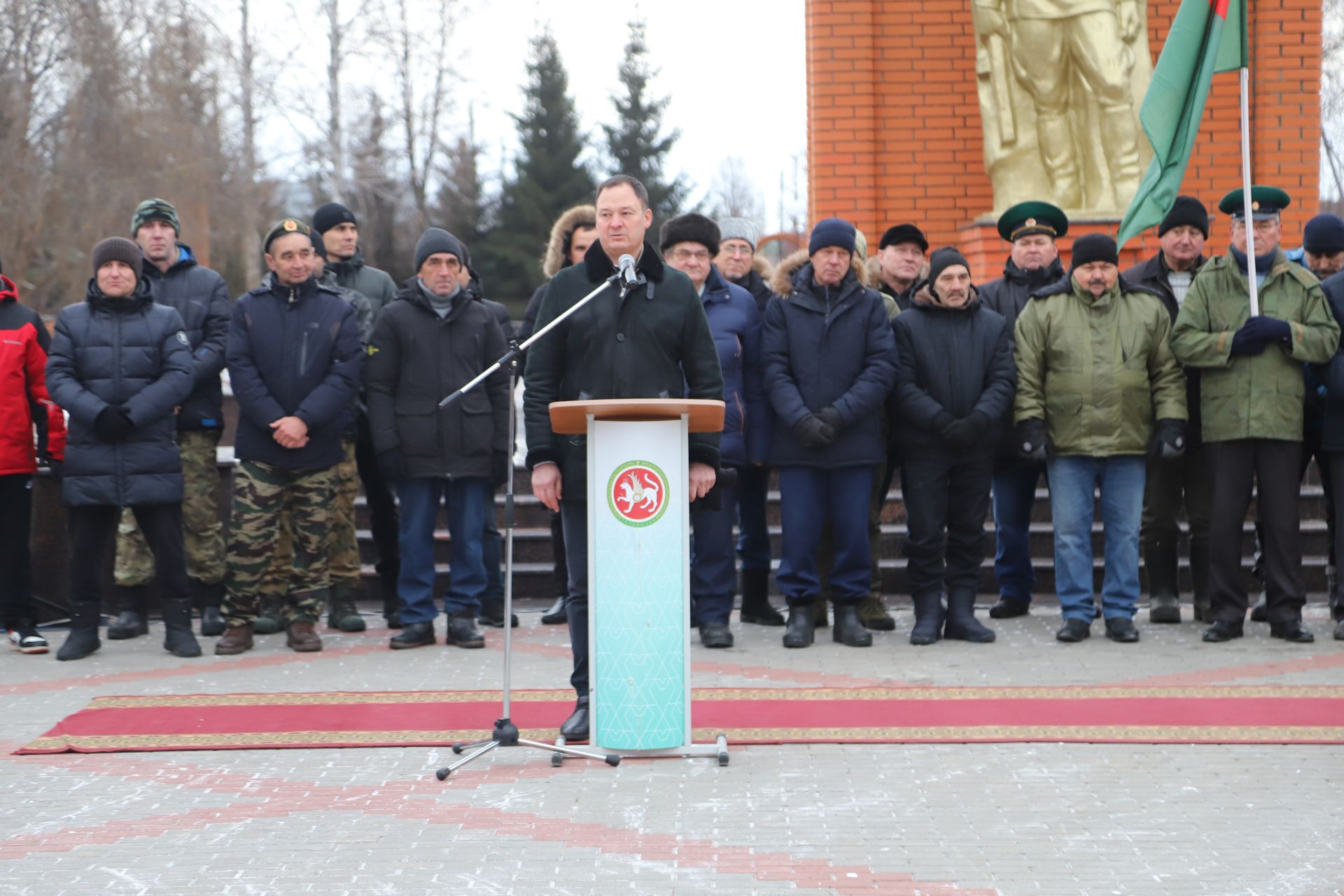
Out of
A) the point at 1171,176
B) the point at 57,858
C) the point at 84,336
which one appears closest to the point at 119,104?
the point at 84,336

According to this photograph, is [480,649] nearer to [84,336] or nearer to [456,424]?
[456,424]

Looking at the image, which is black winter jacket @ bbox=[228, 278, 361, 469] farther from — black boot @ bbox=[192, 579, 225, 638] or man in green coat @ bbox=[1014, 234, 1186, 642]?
man in green coat @ bbox=[1014, 234, 1186, 642]

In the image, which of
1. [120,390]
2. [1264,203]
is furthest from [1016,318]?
[120,390]

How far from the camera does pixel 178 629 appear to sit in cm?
800

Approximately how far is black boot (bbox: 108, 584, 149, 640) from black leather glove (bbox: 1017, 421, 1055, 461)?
5.02m

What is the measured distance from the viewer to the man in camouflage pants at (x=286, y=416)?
7992mm

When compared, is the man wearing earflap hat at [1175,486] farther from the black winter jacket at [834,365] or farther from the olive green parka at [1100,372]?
the black winter jacket at [834,365]

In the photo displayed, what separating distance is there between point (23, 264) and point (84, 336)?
20618mm

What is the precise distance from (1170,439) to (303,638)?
468 centimetres

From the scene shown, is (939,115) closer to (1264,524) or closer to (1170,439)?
(1170,439)

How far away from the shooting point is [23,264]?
26.6 metres

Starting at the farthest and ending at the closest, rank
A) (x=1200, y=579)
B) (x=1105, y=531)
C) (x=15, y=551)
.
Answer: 1. (x=1200, y=579)
2. (x=15, y=551)
3. (x=1105, y=531)

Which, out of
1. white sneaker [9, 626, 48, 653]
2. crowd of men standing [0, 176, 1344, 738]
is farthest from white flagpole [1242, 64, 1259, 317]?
white sneaker [9, 626, 48, 653]

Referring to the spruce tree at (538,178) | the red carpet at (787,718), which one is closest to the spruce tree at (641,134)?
the spruce tree at (538,178)
